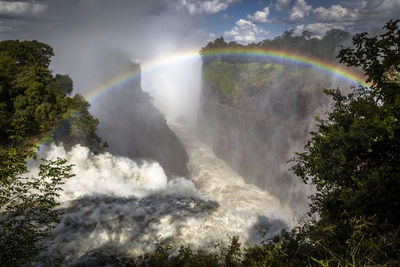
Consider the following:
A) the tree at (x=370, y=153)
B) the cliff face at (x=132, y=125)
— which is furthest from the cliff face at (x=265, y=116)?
the tree at (x=370, y=153)

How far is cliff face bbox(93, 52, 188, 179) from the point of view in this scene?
34.8 meters

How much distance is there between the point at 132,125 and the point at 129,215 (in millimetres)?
28786

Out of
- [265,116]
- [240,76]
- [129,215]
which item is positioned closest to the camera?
[129,215]

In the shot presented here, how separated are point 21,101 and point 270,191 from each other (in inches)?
1144

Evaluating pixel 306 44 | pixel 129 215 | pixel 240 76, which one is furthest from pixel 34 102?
pixel 306 44

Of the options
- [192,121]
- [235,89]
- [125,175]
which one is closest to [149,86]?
[192,121]

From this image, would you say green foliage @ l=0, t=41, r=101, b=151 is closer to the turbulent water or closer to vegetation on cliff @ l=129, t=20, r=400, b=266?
the turbulent water

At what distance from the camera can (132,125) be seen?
41.1 meters

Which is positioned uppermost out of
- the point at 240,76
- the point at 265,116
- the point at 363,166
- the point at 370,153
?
the point at 240,76

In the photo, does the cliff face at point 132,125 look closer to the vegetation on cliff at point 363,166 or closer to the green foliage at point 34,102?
the green foliage at point 34,102

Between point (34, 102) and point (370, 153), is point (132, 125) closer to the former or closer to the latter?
point (34, 102)

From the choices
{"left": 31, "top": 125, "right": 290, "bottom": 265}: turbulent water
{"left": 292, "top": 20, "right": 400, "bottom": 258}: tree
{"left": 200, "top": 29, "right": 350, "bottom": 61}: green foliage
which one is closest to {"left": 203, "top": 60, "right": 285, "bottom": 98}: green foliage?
{"left": 200, "top": 29, "right": 350, "bottom": 61}: green foliage

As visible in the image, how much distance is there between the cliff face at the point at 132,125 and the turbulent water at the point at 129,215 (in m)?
9.04

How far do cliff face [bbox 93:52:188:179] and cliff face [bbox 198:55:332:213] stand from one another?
10.6 metres
